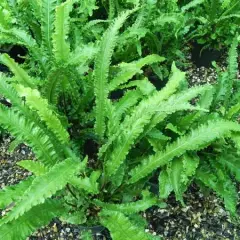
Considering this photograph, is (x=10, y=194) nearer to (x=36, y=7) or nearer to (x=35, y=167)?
(x=35, y=167)

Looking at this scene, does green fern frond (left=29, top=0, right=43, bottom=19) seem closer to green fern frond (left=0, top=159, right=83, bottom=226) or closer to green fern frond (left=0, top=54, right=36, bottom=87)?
green fern frond (left=0, top=54, right=36, bottom=87)

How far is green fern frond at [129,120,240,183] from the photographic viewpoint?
1.73 meters

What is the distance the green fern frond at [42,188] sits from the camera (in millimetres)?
1433

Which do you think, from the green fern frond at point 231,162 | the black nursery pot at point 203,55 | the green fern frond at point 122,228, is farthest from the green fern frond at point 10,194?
the black nursery pot at point 203,55

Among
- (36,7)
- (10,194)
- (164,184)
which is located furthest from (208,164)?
(36,7)

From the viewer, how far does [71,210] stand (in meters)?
1.86

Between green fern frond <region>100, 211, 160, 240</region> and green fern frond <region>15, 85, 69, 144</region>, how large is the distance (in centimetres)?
41

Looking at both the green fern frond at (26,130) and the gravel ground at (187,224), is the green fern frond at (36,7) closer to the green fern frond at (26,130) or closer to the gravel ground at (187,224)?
the green fern frond at (26,130)

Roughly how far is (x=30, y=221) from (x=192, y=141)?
0.77m

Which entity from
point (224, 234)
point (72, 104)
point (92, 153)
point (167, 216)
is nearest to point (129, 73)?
point (72, 104)

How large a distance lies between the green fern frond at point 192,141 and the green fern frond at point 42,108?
39 centimetres

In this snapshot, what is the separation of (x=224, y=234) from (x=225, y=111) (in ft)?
2.20

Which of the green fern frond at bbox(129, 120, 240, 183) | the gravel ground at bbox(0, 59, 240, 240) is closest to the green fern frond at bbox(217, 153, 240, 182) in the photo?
the green fern frond at bbox(129, 120, 240, 183)

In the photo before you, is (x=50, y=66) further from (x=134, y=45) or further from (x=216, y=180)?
(x=216, y=180)
